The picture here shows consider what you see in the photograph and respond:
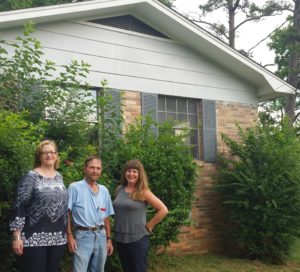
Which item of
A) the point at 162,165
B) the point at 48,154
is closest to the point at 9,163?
the point at 48,154

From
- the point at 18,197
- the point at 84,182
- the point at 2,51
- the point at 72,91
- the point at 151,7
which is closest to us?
the point at 18,197

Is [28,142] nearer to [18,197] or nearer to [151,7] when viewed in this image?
[18,197]

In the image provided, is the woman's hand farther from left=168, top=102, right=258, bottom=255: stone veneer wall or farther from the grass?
left=168, top=102, right=258, bottom=255: stone veneer wall

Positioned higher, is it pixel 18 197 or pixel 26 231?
pixel 18 197

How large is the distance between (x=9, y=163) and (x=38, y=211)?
0.74 meters

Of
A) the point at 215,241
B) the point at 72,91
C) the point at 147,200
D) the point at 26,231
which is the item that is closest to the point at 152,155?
the point at 72,91

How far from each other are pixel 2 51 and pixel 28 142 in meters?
1.82

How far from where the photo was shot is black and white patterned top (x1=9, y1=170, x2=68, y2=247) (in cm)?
389

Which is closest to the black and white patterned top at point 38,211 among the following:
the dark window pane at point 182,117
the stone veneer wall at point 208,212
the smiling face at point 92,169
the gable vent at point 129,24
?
the smiling face at point 92,169

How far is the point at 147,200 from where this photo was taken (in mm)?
4547

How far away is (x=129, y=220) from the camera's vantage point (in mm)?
4520

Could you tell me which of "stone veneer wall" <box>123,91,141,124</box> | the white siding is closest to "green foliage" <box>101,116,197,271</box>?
"stone veneer wall" <box>123,91,141,124</box>

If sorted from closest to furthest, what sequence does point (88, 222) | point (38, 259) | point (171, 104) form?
point (38, 259)
point (88, 222)
point (171, 104)

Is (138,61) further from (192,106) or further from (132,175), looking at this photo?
(132,175)
